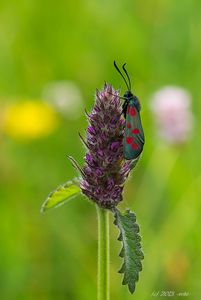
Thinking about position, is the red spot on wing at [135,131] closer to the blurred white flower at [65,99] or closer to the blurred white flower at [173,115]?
the blurred white flower at [173,115]

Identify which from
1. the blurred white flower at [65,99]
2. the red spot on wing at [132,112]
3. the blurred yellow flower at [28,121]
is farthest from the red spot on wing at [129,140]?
the blurred white flower at [65,99]

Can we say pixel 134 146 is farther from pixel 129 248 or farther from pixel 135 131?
pixel 129 248

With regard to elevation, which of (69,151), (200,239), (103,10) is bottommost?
(200,239)

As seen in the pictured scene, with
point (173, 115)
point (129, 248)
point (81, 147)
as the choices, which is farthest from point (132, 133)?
point (81, 147)

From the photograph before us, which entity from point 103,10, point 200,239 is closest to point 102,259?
point 200,239

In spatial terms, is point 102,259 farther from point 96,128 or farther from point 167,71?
point 167,71

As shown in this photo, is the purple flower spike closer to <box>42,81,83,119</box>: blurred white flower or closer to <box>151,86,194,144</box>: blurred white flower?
<box>151,86,194,144</box>: blurred white flower
